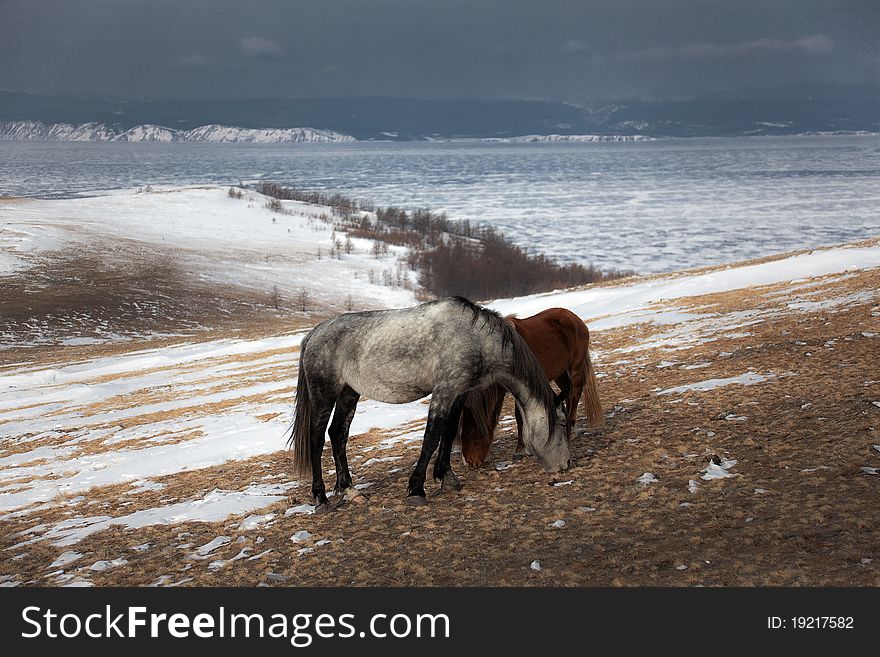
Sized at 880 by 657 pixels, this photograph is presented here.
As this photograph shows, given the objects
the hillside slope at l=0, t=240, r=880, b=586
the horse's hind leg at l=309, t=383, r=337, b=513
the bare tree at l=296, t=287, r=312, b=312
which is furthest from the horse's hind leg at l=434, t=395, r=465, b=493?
the bare tree at l=296, t=287, r=312, b=312

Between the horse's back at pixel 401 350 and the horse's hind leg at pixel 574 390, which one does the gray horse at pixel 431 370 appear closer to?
the horse's back at pixel 401 350

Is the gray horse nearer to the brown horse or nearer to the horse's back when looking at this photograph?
the horse's back

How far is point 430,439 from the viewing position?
8750mm

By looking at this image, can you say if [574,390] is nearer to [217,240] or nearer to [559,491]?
[559,491]

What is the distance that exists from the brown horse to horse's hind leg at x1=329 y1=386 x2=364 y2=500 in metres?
1.45

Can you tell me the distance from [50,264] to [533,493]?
70536 millimetres

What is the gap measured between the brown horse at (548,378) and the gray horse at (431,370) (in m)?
0.64

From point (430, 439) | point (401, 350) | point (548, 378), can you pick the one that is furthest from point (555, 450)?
point (401, 350)

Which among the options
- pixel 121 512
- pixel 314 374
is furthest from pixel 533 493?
pixel 121 512

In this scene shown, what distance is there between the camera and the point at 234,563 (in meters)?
7.82

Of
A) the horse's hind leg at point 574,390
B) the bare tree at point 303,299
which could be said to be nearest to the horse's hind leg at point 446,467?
the horse's hind leg at point 574,390

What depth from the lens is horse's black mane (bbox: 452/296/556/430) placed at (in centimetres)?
869
